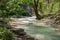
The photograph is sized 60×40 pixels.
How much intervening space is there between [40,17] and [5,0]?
40.4ft

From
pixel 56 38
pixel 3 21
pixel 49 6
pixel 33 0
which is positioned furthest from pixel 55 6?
pixel 56 38

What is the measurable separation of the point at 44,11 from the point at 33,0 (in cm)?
346

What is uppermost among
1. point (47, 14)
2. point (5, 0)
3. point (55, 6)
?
point (5, 0)

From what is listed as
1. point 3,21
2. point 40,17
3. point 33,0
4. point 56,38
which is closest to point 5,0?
point 3,21

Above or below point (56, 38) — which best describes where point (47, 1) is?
below

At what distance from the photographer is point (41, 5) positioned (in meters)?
30.4

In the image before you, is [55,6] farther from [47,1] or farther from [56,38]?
[56,38]

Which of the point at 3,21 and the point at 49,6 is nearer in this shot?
the point at 3,21

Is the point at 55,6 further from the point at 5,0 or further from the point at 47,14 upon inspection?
the point at 5,0

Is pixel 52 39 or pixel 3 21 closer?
pixel 52 39

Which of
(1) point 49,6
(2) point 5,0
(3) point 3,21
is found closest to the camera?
(2) point 5,0

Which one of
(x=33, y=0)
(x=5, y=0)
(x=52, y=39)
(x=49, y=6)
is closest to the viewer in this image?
(x=52, y=39)

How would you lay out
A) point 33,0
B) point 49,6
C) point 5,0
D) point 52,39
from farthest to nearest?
point 49,6, point 33,0, point 5,0, point 52,39

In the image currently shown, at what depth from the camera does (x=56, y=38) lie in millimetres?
14539
